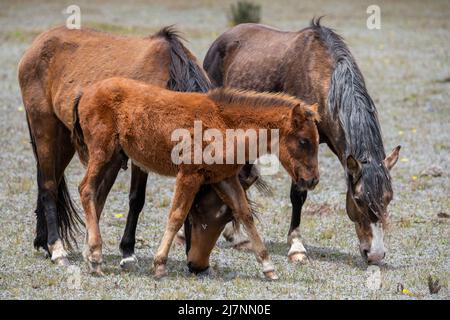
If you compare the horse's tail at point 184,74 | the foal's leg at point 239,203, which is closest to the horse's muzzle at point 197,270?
the foal's leg at point 239,203

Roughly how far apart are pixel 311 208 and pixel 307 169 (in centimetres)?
369

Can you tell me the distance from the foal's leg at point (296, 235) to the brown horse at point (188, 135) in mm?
1232

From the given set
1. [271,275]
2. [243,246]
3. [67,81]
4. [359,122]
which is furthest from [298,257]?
[67,81]

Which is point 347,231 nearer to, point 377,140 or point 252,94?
point 377,140

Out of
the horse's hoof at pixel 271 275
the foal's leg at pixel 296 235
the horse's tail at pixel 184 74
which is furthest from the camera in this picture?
the foal's leg at pixel 296 235

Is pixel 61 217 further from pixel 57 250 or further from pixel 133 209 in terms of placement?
pixel 133 209

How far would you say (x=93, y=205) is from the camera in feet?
23.2

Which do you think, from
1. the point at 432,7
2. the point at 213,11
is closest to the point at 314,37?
the point at 213,11

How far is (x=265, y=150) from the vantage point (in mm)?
6668

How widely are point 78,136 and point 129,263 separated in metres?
1.18

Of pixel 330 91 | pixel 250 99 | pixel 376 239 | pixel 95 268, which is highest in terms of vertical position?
pixel 250 99

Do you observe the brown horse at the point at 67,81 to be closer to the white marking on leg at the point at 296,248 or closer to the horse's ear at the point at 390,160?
the white marking on leg at the point at 296,248

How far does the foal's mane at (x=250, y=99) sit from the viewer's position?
6684 millimetres

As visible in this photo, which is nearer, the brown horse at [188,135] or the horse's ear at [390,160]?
the brown horse at [188,135]
